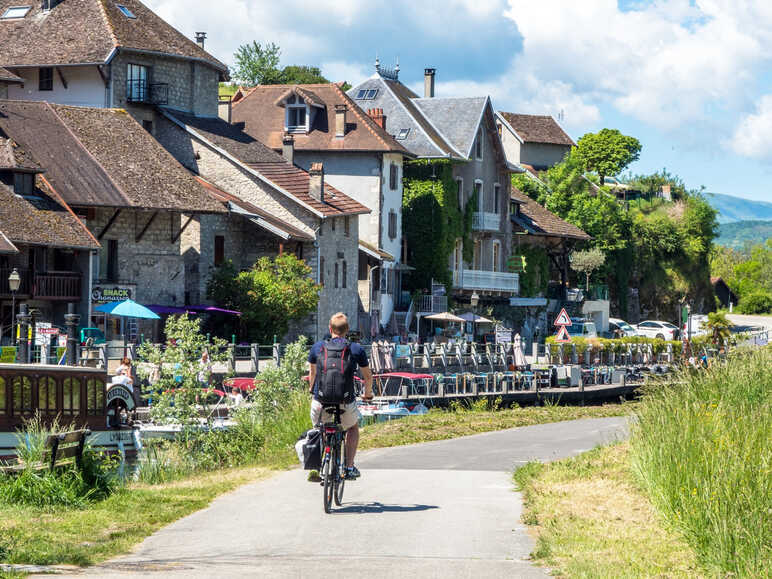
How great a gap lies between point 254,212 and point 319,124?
1241 cm

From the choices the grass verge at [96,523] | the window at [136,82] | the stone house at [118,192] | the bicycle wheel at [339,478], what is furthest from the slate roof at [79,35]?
the bicycle wheel at [339,478]

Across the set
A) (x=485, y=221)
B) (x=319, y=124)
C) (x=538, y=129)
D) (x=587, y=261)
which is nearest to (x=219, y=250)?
(x=319, y=124)

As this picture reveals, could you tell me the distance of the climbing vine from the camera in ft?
222

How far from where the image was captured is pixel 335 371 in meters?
13.3

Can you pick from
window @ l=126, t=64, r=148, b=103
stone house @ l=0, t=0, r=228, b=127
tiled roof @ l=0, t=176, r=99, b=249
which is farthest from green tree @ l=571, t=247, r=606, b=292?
tiled roof @ l=0, t=176, r=99, b=249

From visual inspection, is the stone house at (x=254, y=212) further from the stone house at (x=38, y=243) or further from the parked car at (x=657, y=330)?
the parked car at (x=657, y=330)

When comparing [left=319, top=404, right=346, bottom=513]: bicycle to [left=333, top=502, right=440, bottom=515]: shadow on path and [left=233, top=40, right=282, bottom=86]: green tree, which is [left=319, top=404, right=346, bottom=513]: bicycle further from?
[left=233, top=40, right=282, bottom=86]: green tree

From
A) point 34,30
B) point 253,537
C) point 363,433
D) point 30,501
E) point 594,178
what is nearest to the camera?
point 253,537

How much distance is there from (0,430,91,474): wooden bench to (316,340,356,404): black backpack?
3003 millimetres

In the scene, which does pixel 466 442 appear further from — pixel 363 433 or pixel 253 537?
pixel 253 537

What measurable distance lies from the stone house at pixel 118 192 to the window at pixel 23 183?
112 centimetres

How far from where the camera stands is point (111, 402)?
31.1m

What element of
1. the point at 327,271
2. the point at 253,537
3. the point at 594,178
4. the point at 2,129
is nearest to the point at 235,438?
the point at 253,537

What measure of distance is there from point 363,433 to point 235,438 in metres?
3.39
